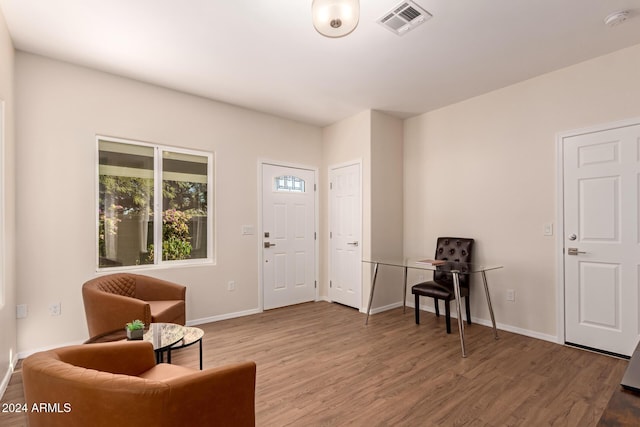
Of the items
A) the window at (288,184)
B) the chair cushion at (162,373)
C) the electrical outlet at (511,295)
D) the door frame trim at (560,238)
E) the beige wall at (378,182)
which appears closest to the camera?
the chair cushion at (162,373)

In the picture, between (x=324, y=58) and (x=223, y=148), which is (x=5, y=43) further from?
(x=324, y=58)

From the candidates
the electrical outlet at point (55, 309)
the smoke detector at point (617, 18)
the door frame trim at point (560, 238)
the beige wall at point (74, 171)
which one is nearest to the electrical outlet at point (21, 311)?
the beige wall at point (74, 171)

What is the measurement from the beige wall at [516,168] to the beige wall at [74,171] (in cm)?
289

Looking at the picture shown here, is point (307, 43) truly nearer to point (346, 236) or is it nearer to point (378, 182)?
point (378, 182)

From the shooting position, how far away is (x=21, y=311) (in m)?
2.91

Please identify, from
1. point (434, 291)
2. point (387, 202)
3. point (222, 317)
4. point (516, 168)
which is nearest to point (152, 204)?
point (222, 317)

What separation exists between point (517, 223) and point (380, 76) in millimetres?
2209

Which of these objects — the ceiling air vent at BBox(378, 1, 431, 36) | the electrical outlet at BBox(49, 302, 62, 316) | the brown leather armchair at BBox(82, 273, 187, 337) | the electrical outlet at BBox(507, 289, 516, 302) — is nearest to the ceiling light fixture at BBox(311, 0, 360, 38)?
the ceiling air vent at BBox(378, 1, 431, 36)

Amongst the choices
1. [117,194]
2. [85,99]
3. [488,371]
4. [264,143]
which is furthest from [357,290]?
[85,99]

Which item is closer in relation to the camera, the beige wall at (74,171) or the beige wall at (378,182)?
the beige wall at (74,171)

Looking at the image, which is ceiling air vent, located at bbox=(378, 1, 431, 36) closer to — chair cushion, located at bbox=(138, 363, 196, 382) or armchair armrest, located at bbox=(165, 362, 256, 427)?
armchair armrest, located at bbox=(165, 362, 256, 427)

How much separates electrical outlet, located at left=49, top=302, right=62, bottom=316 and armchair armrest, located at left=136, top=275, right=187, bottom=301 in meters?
0.67

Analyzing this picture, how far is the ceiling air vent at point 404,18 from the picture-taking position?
2.32 meters

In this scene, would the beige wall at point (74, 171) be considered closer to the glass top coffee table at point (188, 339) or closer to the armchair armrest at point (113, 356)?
the glass top coffee table at point (188, 339)
